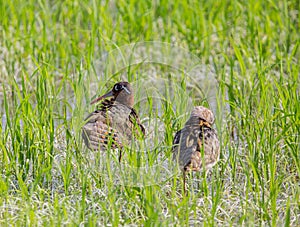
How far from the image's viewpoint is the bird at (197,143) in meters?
3.12

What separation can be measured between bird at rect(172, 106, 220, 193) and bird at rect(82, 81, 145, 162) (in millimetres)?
177

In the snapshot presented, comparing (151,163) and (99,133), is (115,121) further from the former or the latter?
(151,163)

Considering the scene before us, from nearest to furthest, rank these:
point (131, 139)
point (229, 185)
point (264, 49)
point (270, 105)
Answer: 1. point (131, 139)
2. point (229, 185)
3. point (270, 105)
4. point (264, 49)

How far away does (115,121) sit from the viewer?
3145mm

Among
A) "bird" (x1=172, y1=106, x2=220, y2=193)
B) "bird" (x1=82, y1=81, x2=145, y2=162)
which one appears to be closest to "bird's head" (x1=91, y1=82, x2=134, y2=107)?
"bird" (x1=82, y1=81, x2=145, y2=162)

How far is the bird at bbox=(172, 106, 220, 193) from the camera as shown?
3.12m

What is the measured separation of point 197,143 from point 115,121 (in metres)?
0.36

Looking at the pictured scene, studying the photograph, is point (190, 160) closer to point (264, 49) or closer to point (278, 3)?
point (264, 49)

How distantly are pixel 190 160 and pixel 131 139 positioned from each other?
0.27 meters

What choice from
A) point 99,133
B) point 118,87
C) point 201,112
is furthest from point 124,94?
point 201,112

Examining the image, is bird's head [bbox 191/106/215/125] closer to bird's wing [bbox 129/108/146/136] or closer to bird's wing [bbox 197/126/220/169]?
bird's wing [bbox 197/126/220/169]

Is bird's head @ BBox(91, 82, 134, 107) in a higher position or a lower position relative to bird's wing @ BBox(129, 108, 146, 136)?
higher

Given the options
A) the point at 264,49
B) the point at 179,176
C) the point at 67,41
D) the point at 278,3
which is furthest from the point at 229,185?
the point at 278,3

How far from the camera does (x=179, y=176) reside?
3.54 metres
